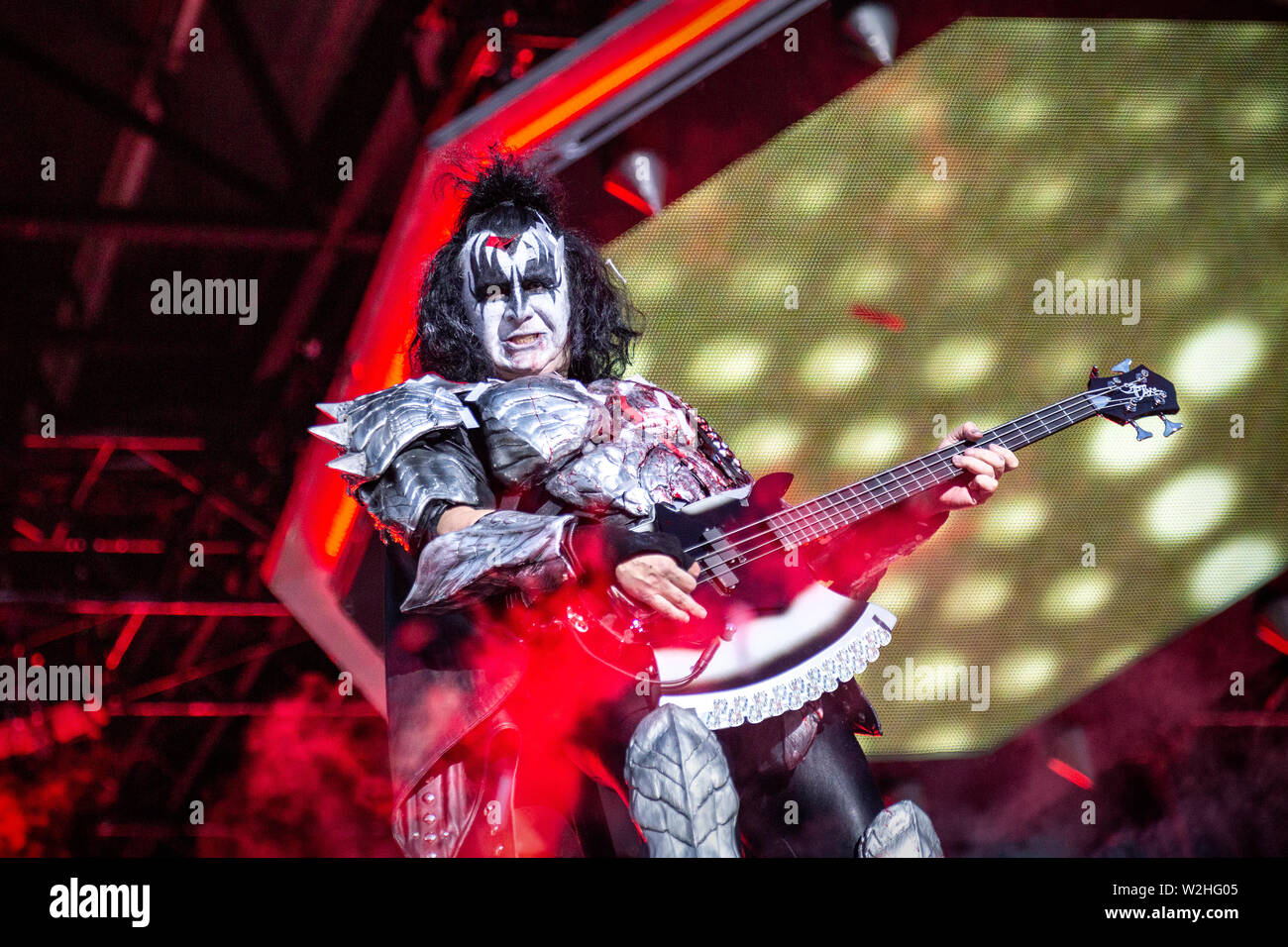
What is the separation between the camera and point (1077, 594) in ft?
9.27

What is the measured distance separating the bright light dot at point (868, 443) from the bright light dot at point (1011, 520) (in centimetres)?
27

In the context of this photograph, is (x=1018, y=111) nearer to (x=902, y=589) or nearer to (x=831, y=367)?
(x=831, y=367)

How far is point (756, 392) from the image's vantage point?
2.88 m

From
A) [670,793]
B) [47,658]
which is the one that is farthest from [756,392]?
[47,658]

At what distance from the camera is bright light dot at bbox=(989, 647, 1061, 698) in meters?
2.84

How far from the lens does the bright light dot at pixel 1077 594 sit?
282cm

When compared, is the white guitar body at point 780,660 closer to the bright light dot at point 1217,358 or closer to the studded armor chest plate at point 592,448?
the studded armor chest plate at point 592,448

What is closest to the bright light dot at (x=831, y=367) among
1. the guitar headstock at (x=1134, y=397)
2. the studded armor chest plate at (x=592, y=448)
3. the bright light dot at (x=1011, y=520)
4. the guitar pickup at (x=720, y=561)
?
the bright light dot at (x=1011, y=520)

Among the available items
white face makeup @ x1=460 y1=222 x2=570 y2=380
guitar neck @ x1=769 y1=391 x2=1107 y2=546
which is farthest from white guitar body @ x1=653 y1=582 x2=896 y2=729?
white face makeup @ x1=460 y1=222 x2=570 y2=380

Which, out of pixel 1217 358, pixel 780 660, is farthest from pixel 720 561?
pixel 1217 358

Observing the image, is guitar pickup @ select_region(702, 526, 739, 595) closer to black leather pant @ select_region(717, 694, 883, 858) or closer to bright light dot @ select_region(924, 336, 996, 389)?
black leather pant @ select_region(717, 694, 883, 858)

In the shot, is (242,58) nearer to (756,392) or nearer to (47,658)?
(756,392)

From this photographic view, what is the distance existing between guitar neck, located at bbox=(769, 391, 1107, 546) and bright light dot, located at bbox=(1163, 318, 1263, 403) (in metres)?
0.59
